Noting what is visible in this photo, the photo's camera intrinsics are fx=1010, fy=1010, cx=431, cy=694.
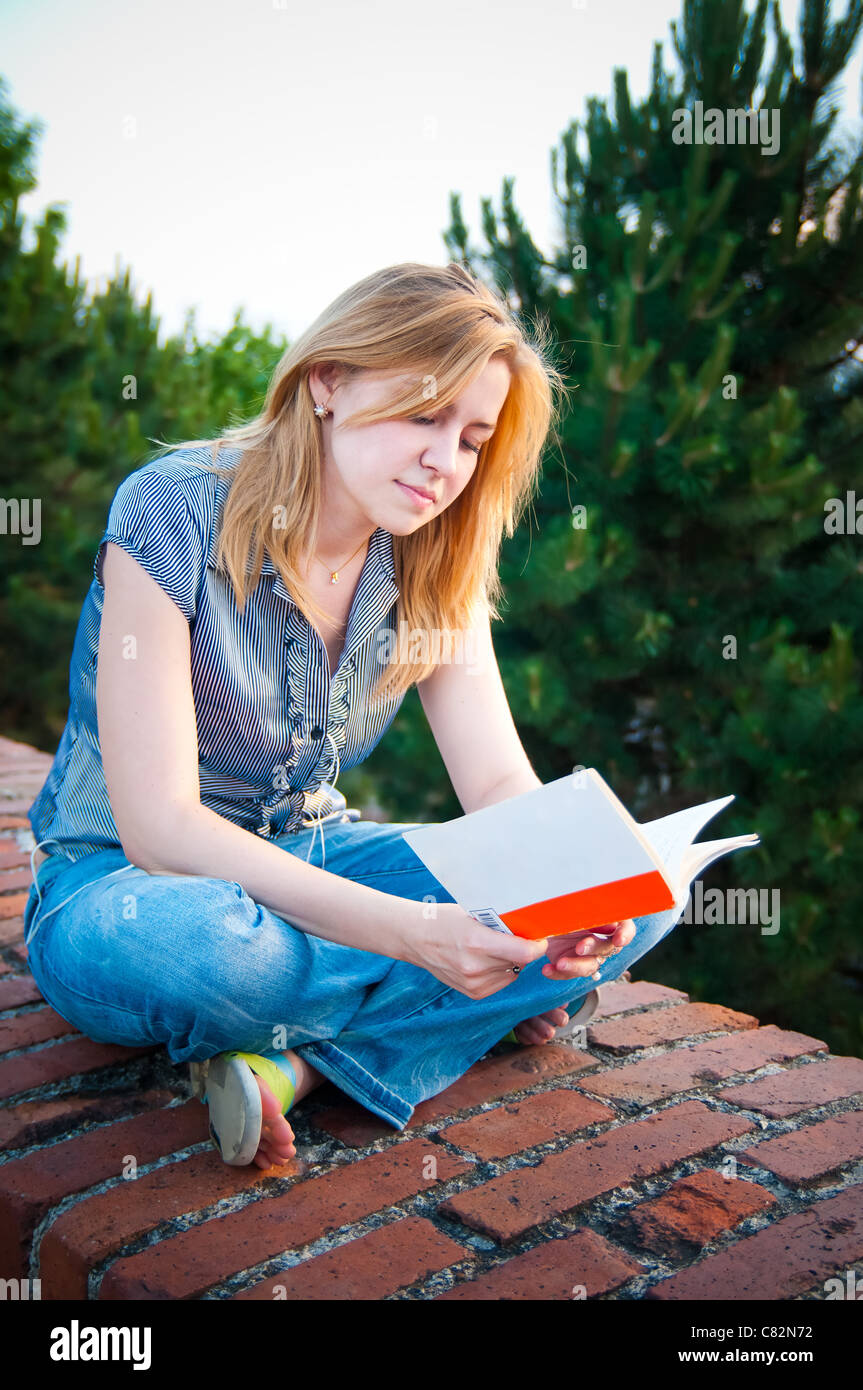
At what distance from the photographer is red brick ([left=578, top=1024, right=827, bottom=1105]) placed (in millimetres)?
1485

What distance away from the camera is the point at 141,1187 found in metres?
1.21

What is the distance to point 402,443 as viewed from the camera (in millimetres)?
1434

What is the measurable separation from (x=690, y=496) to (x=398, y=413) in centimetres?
205

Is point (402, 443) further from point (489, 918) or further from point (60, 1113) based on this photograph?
point (60, 1113)

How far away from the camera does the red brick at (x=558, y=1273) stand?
1.04m

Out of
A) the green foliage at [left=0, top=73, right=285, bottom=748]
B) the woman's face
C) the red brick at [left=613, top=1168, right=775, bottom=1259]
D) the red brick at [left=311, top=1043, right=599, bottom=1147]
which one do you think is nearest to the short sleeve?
the woman's face

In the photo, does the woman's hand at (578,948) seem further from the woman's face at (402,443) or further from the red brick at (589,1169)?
the woman's face at (402,443)

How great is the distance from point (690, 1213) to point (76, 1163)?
0.75 meters

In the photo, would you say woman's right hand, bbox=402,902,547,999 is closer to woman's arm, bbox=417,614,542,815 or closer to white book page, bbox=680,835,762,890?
white book page, bbox=680,835,762,890

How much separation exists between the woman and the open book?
8 cm

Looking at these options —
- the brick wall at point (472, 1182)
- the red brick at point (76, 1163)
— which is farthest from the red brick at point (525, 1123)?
the red brick at point (76, 1163)
